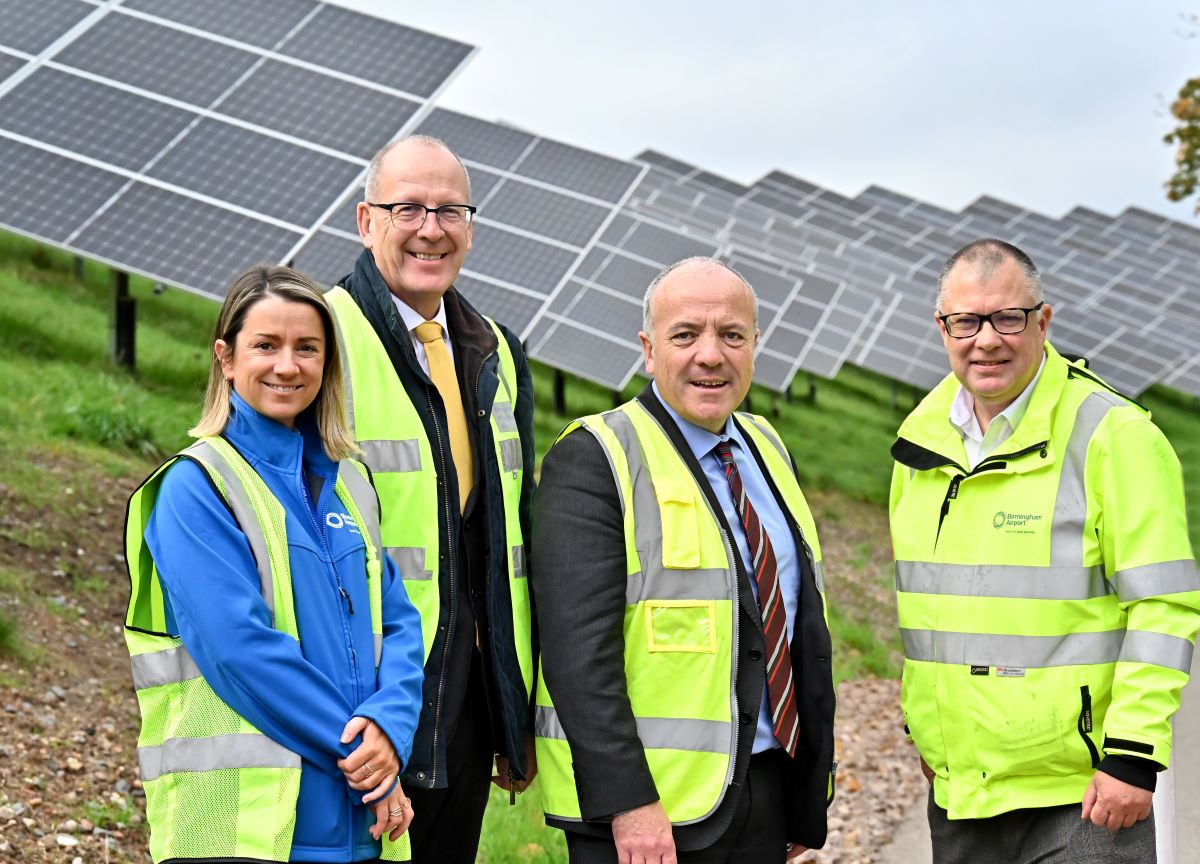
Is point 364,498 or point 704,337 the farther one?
point 704,337

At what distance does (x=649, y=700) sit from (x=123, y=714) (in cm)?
366

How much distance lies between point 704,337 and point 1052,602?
124cm

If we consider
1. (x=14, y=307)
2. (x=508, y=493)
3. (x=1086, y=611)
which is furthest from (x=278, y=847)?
(x=14, y=307)

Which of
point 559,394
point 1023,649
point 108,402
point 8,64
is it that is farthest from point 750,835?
point 559,394

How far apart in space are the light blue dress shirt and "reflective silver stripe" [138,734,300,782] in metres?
1.27

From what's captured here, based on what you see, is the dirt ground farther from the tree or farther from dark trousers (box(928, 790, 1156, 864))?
the tree

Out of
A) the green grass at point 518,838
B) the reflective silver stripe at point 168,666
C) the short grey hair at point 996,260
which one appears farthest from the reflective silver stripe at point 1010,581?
the green grass at point 518,838

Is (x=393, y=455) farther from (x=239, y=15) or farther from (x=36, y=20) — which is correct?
(x=239, y=15)

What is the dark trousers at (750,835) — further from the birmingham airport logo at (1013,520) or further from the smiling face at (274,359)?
the smiling face at (274,359)

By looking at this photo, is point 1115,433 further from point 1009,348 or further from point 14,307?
point 14,307

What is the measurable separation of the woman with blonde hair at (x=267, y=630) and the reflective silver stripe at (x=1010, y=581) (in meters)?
1.59

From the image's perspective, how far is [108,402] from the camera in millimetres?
9133

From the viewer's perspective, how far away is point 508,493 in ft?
12.7

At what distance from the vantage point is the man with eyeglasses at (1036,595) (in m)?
3.64
